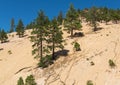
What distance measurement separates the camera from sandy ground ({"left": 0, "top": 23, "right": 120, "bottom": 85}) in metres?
43.1

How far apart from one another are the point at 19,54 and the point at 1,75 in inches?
531

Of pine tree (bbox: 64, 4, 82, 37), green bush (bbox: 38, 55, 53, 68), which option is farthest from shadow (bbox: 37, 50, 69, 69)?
pine tree (bbox: 64, 4, 82, 37)

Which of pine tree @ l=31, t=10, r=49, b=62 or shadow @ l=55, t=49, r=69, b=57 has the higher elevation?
pine tree @ l=31, t=10, r=49, b=62

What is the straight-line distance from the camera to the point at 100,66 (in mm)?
45750

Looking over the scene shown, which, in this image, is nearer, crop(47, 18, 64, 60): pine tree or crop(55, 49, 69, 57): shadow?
crop(47, 18, 64, 60): pine tree

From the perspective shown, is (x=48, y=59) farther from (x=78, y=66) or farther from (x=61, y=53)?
(x=78, y=66)

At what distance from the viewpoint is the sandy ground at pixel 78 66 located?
43062mm

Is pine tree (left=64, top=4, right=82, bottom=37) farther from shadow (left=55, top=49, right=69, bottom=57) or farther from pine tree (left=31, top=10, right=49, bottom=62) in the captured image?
pine tree (left=31, top=10, right=49, bottom=62)

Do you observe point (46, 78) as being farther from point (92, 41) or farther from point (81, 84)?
point (92, 41)

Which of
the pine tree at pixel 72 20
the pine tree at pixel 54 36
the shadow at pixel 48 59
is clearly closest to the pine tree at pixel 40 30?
the pine tree at pixel 54 36

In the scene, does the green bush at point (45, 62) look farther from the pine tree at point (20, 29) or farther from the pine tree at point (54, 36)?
the pine tree at point (20, 29)

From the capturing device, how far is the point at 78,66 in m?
47.8

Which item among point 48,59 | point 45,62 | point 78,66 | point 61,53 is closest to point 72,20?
point 61,53

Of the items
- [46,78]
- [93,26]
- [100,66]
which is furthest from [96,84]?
[93,26]
